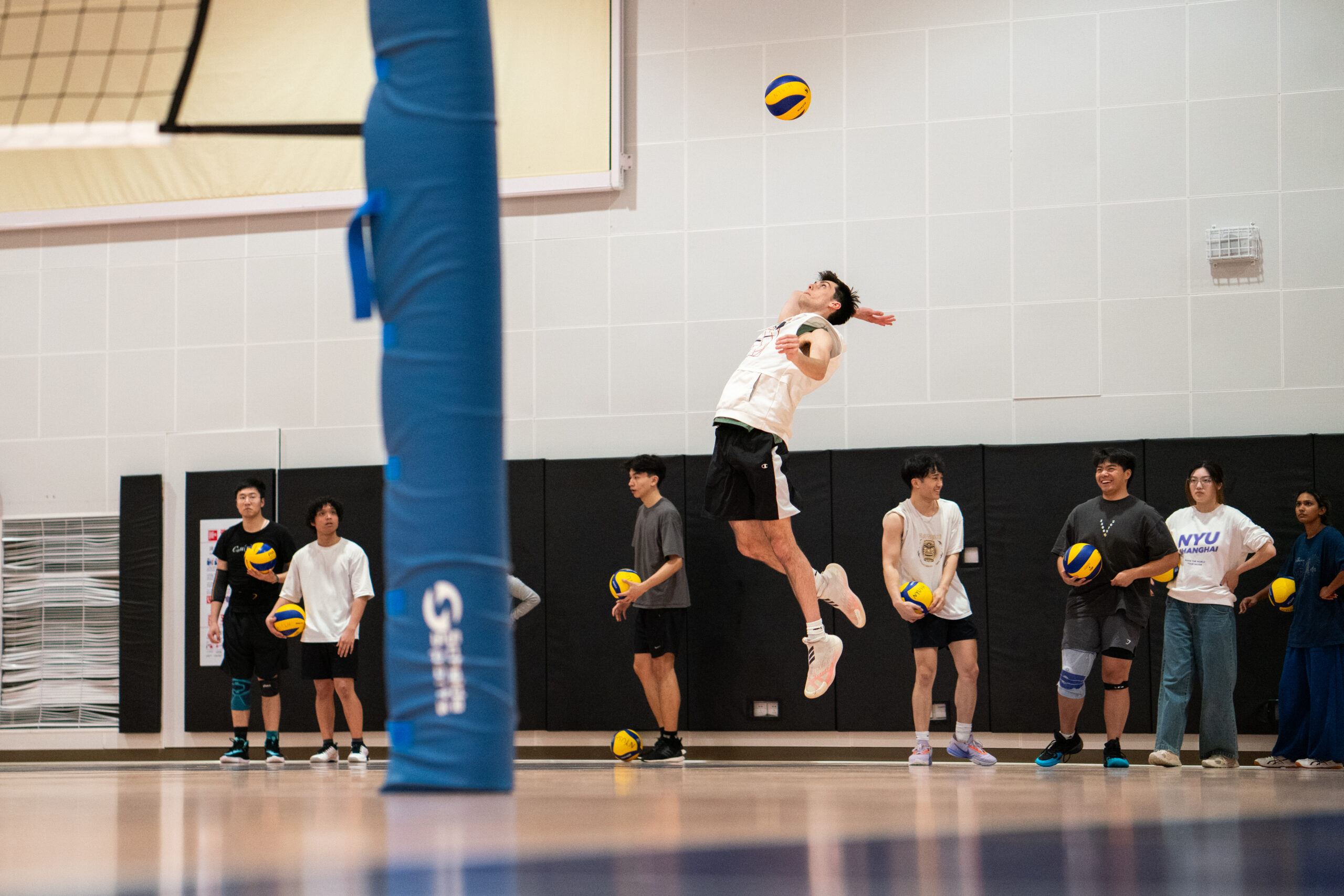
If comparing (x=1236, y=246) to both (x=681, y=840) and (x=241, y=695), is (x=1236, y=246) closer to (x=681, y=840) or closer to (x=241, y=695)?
(x=681, y=840)

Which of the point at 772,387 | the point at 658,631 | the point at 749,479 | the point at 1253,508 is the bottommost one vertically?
the point at 658,631

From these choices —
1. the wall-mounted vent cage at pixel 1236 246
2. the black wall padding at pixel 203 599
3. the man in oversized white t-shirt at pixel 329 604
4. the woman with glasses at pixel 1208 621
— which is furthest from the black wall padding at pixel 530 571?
the wall-mounted vent cage at pixel 1236 246

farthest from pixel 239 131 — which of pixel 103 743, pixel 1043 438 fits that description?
pixel 1043 438

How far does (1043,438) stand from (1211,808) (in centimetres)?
560

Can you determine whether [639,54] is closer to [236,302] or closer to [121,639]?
[236,302]

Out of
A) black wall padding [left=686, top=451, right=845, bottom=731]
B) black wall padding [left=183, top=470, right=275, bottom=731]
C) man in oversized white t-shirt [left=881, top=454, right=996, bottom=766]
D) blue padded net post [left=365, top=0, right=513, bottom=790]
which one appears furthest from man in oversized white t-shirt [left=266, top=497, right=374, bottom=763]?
blue padded net post [left=365, top=0, right=513, bottom=790]

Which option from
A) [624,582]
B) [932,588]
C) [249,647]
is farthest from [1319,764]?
[249,647]

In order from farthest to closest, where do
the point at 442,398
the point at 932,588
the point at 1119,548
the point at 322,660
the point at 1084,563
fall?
the point at 322,660 → the point at 932,588 → the point at 1119,548 → the point at 1084,563 → the point at 442,398

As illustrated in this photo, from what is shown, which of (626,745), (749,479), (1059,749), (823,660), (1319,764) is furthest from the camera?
(626,745)

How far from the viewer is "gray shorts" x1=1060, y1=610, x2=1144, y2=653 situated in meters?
7.82

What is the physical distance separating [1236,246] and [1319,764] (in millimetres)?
3830

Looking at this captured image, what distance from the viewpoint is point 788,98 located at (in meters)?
7.86

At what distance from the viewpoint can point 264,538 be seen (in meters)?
9.41

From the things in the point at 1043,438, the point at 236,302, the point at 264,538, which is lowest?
the point at 264,538
